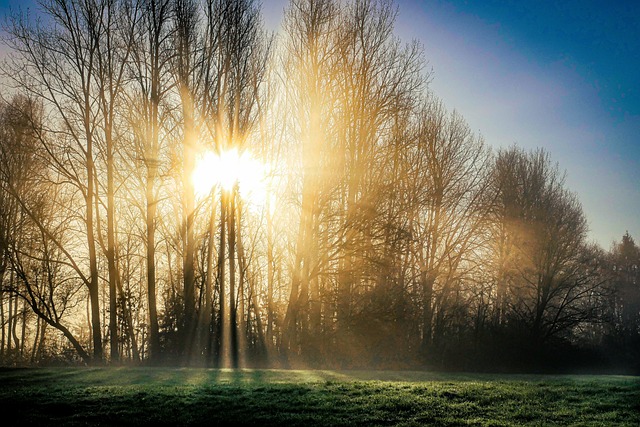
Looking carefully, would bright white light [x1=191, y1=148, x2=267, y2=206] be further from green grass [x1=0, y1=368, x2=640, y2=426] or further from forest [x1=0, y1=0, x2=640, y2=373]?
green grass [x1=0, y1=368, x2=640, y2=426]

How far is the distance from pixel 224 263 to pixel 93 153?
6085mm

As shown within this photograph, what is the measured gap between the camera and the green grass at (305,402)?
8.25 metres

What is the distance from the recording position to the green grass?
27.1 feet

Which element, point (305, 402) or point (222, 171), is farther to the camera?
point (222, 171)

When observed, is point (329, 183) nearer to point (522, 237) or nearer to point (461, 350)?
point (461, 350)

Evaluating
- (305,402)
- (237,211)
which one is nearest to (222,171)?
(237,211)

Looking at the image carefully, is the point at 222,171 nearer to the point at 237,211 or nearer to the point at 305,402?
the point at 237,211

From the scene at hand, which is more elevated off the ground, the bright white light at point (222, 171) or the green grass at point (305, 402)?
the bright white light at point (222, 171)

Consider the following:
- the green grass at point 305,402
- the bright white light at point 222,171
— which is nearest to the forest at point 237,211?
the bright white light at point 222,171

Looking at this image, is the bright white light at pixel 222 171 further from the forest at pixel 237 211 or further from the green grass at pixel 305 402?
the green grass at pixel 305 402

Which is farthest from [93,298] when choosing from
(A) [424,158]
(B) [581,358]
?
(B) [581,358]

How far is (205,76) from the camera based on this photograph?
66.4ft

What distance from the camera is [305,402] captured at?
360 inches

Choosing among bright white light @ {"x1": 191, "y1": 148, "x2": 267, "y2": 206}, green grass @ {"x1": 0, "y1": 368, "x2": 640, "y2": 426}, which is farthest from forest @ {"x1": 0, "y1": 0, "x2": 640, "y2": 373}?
green grass @ {"x1": 0, "y1": 368, "x2": 640, "y2": 426}
